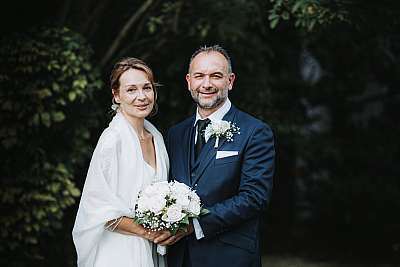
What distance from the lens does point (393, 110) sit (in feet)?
30.6

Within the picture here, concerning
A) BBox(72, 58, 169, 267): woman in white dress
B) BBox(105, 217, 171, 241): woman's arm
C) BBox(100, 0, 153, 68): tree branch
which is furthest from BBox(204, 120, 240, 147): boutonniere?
BBox(100, 0, 153, 68): tree branch

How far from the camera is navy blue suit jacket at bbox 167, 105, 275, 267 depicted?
133 inches

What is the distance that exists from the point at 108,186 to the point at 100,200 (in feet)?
0.29

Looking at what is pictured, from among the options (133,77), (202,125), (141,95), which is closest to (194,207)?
(202,125)

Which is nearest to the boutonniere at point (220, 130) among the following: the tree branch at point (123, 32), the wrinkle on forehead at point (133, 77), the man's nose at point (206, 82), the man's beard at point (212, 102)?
the man's beard at point (212, 102)

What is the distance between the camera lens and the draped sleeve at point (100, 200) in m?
3.31

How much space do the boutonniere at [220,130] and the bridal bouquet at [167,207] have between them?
0.37m

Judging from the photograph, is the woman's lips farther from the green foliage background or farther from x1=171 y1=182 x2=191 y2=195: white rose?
the green foliage background

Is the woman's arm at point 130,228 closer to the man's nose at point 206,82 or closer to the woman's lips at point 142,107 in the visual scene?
the woman's lips at point 142,107

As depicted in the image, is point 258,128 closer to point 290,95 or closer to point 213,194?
point 213,194

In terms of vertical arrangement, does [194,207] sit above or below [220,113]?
below

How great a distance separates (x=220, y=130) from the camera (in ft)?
11.4

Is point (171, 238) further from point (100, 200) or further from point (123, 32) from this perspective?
point (123, 32)

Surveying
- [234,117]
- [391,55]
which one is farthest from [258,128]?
[391,55]
